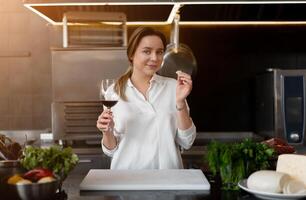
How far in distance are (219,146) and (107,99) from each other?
0.41 m

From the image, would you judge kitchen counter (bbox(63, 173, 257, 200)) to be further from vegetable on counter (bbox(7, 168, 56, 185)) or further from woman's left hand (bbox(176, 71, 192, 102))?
woman's left hand (bbox(176, 71, 192, 102))

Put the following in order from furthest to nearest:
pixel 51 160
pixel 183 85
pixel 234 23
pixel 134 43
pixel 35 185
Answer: pixel 234 23 < pixel 134 43 < pixel 183 85 < pixel 51 160 < pixel 35 185

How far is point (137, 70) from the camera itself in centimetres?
199

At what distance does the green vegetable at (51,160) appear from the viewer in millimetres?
1282

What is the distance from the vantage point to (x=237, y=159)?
1409 millimetres

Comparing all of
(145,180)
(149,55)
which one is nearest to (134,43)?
(149,55)

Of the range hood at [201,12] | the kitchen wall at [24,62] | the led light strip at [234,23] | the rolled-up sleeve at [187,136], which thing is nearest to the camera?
the rolled-up sleeve at [187,136]

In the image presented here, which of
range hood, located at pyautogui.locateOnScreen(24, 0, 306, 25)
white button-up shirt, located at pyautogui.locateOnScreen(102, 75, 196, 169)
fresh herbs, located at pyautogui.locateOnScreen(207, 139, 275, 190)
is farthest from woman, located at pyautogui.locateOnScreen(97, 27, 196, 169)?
range hood, located at pyautogui.locateOnScreen(24, 0, 306, 25)

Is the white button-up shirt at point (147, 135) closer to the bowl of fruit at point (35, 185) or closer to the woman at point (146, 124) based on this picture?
the woman at point (146, 124)

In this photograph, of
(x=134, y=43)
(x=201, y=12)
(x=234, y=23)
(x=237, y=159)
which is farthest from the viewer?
(x=234, y=23)

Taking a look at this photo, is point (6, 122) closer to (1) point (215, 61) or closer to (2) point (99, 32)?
(2) point (99, 32)

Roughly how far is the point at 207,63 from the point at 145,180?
2064 mm

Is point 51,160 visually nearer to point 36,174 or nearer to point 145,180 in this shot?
point 36,174

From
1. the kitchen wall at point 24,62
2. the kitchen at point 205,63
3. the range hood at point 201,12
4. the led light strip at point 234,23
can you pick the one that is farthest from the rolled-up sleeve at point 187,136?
the kitchen wall at point 24,62
